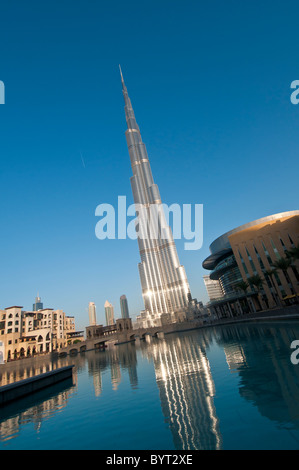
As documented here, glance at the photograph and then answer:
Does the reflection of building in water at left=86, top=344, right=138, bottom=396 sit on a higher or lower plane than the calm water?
higher

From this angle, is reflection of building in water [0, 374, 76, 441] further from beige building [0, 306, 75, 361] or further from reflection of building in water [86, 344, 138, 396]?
beige building [0, 306, 75, 361]

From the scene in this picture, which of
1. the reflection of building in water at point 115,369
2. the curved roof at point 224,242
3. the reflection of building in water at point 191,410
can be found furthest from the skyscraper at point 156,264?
the reflection of building in water at point 191,410

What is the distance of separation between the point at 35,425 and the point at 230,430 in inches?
397

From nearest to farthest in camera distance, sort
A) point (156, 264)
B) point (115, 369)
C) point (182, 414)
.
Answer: point (182, 414) → point (115, 369) → point (156, 264)

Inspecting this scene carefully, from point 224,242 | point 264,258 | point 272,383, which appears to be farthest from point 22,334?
point 272,383

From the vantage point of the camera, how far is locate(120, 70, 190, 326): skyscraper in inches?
6442

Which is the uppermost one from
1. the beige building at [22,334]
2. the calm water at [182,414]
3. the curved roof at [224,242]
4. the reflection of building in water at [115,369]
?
the curved roof at [224,242]

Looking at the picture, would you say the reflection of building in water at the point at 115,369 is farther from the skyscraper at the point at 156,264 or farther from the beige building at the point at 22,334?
the skyscraper at the point at 156,264

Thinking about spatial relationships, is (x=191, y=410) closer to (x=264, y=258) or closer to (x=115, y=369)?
(x=115, y=369)

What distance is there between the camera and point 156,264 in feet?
581

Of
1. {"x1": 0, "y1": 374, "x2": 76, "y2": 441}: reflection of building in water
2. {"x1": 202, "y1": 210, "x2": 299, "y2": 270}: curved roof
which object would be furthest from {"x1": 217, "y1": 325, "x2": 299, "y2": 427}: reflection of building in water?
{"x1": 202, "y1": 210, "x2": 299, "y2": 270}: curved roof

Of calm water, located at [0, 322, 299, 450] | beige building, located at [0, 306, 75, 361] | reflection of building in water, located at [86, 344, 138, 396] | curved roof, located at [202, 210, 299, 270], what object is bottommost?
calm water, located at [0, 322, 299, 450]

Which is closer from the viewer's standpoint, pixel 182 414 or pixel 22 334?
pixel 182 414

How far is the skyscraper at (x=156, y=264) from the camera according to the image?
537ft
